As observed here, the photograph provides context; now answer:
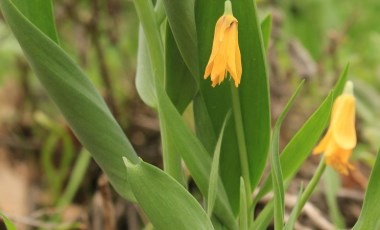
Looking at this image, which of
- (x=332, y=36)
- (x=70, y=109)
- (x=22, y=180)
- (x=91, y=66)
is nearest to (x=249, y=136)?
(x=70, y=109)

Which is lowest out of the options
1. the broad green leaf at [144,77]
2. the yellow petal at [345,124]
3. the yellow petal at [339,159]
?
the yellow petal at [339,159]

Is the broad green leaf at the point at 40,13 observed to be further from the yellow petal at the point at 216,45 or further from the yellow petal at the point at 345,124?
the yellow petal at the point at 345,124

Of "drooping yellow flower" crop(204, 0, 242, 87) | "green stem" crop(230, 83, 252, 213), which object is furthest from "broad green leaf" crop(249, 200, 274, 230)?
"drooping yellow flower" crop(204, 0, 242, 87)

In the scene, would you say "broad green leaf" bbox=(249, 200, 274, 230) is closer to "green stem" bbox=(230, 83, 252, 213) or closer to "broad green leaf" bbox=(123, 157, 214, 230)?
"green stem" bbox=(230, 83, 252, 213)

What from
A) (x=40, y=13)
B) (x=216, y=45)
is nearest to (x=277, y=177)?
(x=216, y=45)

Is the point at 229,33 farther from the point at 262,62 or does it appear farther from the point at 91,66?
the point at 91,66

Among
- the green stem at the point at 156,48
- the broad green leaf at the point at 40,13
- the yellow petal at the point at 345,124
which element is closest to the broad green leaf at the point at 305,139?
the yellow petal at the point at 345,124
